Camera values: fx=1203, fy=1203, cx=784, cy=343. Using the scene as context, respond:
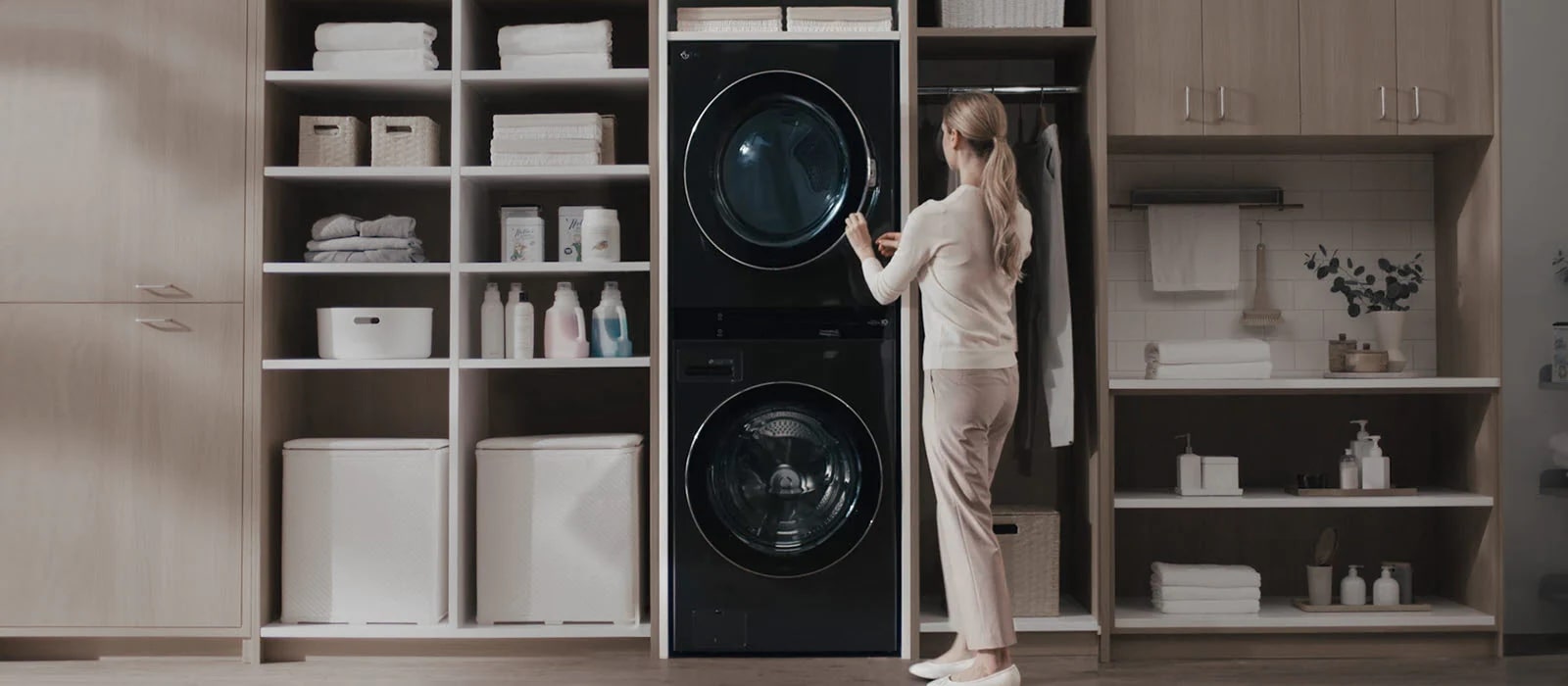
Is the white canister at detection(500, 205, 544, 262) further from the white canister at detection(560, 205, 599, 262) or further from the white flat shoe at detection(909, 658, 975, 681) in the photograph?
the white flat shoe at detection(909, 658, 975, 681)

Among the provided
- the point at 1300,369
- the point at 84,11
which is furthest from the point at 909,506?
the point at 84,11

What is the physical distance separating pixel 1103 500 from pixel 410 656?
1.99 metres

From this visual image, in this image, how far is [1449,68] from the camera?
3350mm

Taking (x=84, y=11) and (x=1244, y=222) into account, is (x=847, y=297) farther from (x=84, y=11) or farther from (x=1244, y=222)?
(x=84, y=11)

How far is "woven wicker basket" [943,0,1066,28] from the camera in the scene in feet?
11.0

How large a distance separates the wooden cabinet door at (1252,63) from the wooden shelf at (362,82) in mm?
2138

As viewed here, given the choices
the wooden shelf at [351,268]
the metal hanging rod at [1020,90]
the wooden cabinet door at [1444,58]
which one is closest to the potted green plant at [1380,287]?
the wooden cabinet door at [1444,58]

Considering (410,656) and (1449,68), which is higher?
(1449,68)

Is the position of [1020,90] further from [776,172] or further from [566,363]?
[566,363]

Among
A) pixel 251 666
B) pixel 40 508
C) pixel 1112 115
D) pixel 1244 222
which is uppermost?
pixel 1112 115

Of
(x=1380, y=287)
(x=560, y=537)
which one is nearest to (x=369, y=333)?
(x=560, y=537)

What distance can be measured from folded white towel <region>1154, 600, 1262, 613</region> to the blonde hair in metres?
1.11

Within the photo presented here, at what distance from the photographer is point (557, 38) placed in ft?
11.3

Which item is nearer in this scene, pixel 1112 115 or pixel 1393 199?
pixel 1112 115
